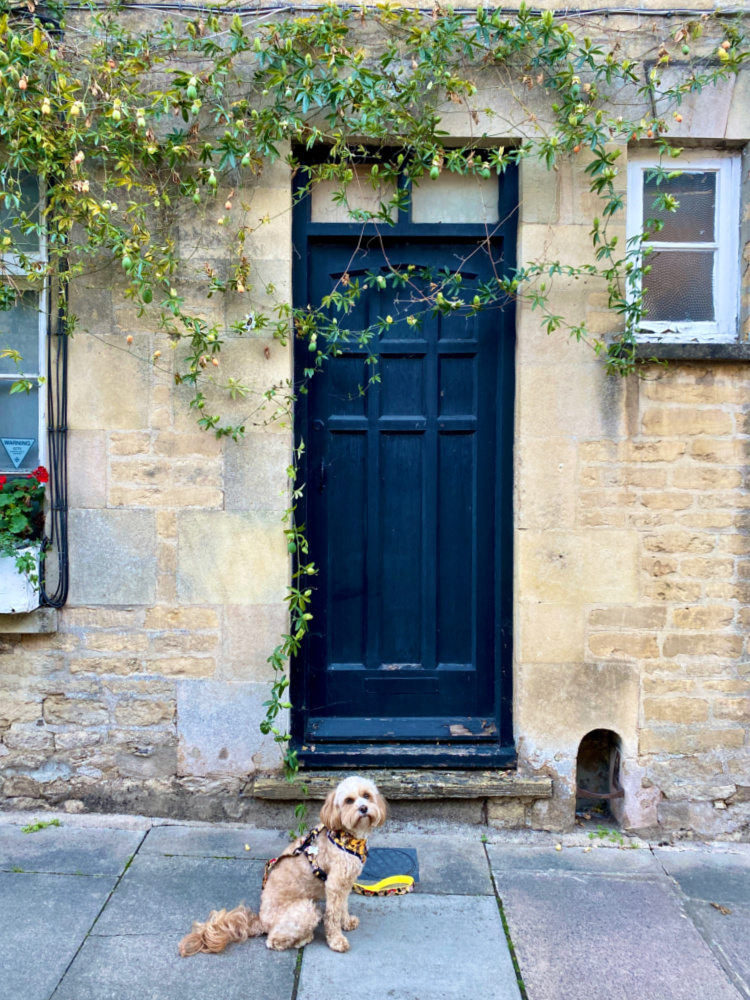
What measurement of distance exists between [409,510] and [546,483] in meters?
0.73

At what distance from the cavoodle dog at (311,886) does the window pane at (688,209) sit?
312 centimetres

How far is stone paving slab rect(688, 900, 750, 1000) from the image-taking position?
9.32 ft

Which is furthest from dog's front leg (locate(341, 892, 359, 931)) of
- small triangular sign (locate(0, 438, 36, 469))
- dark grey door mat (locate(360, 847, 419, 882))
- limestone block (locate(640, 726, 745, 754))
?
small triangular sign (locate(0, 438, 36, 469))

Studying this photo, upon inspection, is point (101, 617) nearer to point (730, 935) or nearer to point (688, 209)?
point (730, 935)

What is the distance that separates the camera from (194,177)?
3680mm

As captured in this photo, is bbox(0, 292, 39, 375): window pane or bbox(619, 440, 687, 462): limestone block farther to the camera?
bbox(0, 292, 39, 375): window pane

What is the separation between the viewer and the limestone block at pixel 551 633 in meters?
3.85

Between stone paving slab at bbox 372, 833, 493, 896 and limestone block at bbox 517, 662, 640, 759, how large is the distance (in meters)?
0.62

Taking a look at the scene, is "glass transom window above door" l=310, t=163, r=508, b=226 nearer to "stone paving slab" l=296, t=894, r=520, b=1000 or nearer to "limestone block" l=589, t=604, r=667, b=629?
"limestone block" l=589, t=604, r=667, b=629

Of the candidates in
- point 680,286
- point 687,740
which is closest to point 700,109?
point 680,286

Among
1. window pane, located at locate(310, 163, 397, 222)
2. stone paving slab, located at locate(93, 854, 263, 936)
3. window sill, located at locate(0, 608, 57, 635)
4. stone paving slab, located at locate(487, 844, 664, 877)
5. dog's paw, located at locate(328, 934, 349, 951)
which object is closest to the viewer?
dog's paw, located at locate(328, 934, 349, 951)

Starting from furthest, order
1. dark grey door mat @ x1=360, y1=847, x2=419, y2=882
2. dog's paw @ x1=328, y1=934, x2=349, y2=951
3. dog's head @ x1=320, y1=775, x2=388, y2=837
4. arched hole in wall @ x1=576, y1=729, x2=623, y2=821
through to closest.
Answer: arched hole in wall @ x1=576, y1=729, x2=623, y2=821 → dark grey door mat @ x1=360, y1=847, x2=419, y2=882 → dog's paw @ x1=328, y1=934, x2=349, y2=951 → dog's head @ x1=320, y1=775, x2=388, y2=837

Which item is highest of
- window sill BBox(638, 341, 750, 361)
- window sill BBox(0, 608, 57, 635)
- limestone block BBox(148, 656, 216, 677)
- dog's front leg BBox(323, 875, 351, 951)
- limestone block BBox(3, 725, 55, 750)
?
window sill BBox(638, 341, 750, 361)

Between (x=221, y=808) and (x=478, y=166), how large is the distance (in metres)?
3.42
